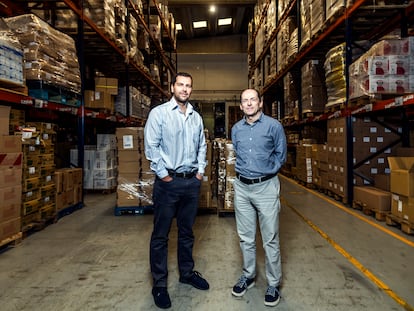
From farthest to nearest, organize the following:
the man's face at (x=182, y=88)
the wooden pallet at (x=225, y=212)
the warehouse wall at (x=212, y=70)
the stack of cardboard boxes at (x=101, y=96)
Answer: the warehouse wall at (x=212, y=70)
the stack of cardboard boxes at (x=101, y=96)
the wooden pallet at (x=225, y=212)
the man's face at (x=182, y=88)

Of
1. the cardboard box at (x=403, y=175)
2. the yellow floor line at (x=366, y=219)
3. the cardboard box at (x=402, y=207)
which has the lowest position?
the yellow floor line at (x=366, y=219)

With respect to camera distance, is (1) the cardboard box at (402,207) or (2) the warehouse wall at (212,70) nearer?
(1) the cardboard box at (402,207)

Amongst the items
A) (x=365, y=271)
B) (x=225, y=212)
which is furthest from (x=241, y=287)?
(x=225, y=212)

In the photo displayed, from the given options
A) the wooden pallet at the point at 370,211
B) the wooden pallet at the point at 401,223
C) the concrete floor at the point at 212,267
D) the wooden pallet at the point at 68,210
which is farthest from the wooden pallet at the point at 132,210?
the wooden pallet at the point at 401,223

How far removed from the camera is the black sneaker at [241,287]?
2.62 m

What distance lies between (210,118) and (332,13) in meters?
14.8

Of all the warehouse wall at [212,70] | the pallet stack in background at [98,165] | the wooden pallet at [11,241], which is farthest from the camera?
the warehouse wall at [212,70]

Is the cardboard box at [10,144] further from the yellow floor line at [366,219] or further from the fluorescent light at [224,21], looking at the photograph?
the fluorescent light at [224,21]

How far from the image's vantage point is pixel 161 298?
2.44 meters

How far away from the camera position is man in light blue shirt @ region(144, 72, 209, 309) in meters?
2.57

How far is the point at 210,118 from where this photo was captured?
2066 cm

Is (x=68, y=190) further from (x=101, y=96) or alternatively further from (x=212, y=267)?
(x=212, y=267)

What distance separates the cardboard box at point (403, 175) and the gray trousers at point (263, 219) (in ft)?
8.34

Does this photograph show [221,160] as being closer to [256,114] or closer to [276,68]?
[256,114]
